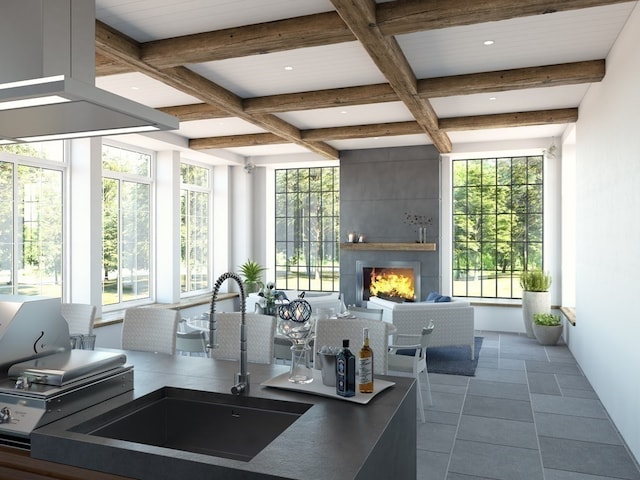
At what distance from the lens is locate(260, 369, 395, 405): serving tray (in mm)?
1947

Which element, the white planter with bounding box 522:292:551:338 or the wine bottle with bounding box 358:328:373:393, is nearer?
the wine bottle with bounding box 358:328:373:393

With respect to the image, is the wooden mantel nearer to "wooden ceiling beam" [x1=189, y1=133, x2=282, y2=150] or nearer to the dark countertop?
"wooden ceiling beam" [x1=189, y1=133, x2=282, y2=150]

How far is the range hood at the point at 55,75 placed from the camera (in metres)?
1.88

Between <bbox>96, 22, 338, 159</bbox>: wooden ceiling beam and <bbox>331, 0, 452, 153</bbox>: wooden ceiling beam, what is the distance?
1672 millimetres

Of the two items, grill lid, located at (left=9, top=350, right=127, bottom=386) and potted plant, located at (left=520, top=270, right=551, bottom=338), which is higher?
grill lid, located at (left=9, top=350, right=127, bottom=386)

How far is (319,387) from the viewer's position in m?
2.07

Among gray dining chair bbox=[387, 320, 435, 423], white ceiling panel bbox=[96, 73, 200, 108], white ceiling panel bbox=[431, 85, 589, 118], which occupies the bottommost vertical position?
gray dining chair bbox=[387, 320, 435, 423]

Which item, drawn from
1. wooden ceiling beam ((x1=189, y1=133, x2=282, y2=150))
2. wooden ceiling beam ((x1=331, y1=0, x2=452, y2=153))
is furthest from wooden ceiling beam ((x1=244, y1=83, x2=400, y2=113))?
wooden ceiling beam ((x1=189, y1=133, x2=282, y2=150))

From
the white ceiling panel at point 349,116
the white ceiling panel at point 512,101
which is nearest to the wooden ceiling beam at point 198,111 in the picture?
the white ceiling panel at point 349,116

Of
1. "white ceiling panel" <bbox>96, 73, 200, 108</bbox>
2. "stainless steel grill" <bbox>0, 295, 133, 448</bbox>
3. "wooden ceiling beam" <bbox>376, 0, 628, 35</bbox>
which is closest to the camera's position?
"stainless steel grill" <bbox>0, 295, 133, 448</bbox>

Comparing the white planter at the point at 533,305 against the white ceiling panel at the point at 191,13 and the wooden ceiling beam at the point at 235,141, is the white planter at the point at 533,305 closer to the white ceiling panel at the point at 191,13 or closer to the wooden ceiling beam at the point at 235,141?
the wooden ceiling beam at the point at 235,141

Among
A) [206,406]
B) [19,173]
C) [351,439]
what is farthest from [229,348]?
[19,173]

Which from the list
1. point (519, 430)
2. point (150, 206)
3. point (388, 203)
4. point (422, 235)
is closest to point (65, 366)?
point (519, 430)

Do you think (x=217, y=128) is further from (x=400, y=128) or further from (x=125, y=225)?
(x=400, y=128)
